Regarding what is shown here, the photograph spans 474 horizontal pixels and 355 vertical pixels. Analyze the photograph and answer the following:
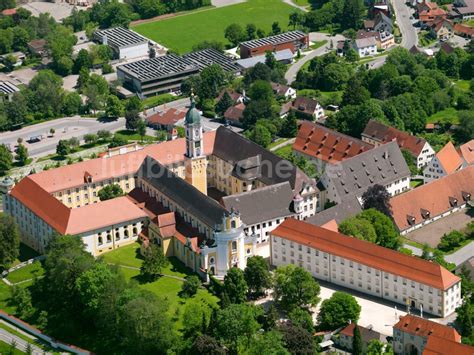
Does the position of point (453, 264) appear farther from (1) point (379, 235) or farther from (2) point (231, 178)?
(2) point (231, 178)

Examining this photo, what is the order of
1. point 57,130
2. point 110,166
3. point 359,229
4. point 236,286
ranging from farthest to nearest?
point 57,130 < point 110,166 < point 359,229 < point 236,286

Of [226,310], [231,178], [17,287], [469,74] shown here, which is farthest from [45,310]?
[469,74]

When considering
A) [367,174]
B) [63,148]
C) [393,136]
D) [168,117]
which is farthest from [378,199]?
[63,148]

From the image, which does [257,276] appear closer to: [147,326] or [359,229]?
[359,229]

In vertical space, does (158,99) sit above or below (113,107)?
below

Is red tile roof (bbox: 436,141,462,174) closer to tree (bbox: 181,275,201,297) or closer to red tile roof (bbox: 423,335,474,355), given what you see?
tree (bbox: 181,275,201,297)

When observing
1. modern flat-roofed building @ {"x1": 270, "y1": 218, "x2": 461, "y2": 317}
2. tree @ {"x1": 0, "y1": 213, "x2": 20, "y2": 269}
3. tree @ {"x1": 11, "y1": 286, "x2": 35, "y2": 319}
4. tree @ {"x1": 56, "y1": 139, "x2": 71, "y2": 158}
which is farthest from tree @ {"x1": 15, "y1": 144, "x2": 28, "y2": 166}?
modern flat-roofed building @ {"x1": 270, "y1": 218, "x2": 461, "y2": 317}
